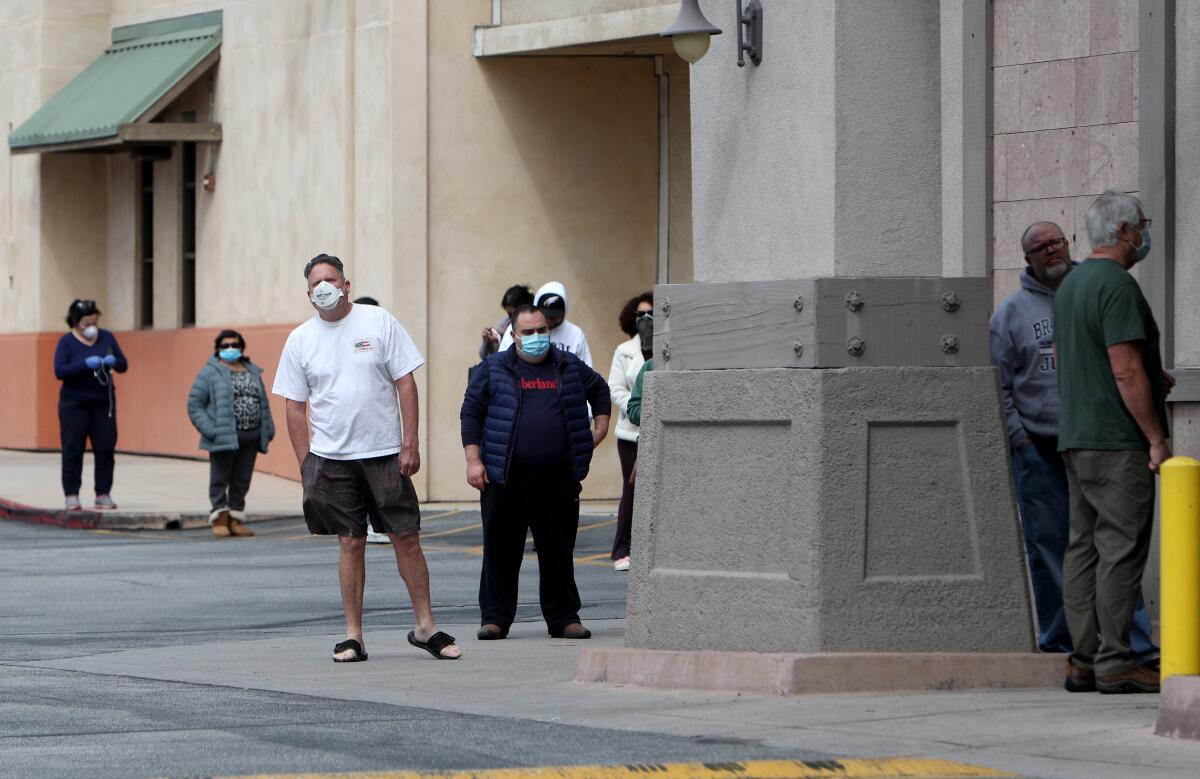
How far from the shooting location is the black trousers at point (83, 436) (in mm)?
21469

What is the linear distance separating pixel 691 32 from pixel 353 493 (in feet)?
9.11

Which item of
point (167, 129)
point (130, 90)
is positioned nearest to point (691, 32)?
point (167, 129)

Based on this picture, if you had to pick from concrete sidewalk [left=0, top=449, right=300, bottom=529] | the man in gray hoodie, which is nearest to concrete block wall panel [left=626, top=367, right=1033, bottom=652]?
the man in gray hoodie

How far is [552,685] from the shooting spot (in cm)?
1011

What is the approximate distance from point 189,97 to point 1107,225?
1974cm

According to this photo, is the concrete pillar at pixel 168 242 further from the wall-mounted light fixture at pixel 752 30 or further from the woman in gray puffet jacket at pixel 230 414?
the wall-mounted light fixture at pixel 752 30

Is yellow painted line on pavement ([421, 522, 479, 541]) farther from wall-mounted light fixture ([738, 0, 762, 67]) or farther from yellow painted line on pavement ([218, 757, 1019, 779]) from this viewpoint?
yellow painted line on pavement ([218, 757, 1019, 779])

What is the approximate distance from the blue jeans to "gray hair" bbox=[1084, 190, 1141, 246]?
1.28 metres

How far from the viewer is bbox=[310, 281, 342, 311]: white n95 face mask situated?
36.5 feet

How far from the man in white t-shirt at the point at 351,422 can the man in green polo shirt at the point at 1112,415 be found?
129 inches

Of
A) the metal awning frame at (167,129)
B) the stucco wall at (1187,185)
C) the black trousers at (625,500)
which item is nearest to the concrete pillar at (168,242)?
the metal awning frame at (167,129)

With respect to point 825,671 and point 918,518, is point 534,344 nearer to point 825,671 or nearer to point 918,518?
point 918,518

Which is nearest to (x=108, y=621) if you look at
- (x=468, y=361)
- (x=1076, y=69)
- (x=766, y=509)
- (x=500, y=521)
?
(x=500, y=521)

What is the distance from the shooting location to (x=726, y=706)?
915 cm
